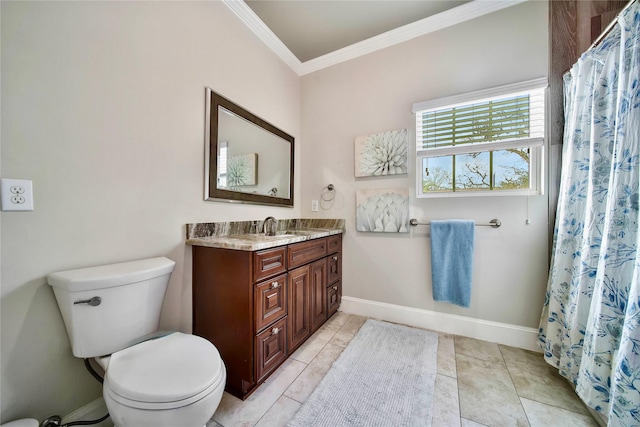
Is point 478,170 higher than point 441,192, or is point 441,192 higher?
point 478,170

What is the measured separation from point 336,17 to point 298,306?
2.39 m

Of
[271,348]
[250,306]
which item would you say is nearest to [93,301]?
[250,306]

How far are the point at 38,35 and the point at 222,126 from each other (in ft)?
2.89

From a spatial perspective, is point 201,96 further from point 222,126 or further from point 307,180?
point 307,180

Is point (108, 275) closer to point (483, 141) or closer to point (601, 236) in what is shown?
point (601, 236)

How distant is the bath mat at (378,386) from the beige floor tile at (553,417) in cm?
46

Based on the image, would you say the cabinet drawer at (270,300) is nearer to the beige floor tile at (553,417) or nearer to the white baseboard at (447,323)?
the white baseboard at (447,323)

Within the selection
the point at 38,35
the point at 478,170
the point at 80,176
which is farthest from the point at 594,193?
the point at 38,35

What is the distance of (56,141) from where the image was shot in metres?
1.00

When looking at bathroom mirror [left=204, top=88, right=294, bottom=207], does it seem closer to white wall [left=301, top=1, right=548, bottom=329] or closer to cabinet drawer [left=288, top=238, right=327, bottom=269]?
white wall [left=301, top=1, right=548, bottom=329]

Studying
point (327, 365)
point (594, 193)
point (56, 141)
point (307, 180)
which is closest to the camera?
point (56, 141)

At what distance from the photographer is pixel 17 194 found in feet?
2.94

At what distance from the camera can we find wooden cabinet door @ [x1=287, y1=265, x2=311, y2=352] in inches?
62.3

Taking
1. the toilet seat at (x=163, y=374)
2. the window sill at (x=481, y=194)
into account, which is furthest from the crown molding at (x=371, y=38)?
the toilet seat at (x=163, y=374)
